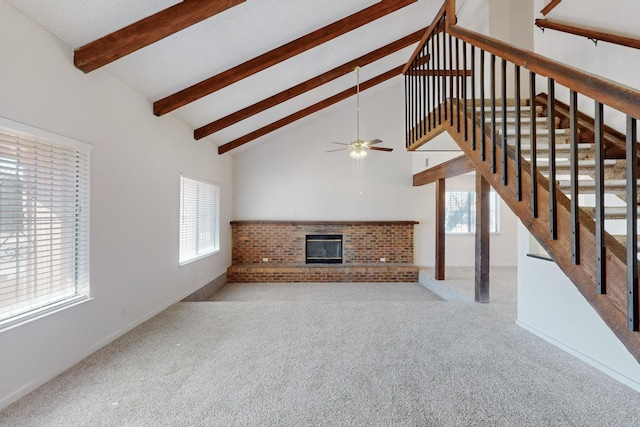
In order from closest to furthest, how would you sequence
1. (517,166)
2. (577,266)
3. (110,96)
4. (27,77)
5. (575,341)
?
(577,266)
(517,166)
(27,77)
(575,341)
(110,96)

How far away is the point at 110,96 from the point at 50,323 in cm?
217

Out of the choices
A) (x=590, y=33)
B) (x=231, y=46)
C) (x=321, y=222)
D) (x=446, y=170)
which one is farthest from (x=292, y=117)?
(x=590, y=33)

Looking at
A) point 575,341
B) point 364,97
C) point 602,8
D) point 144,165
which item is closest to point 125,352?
point 144,165

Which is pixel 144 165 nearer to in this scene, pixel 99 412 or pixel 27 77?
pixel 27 77

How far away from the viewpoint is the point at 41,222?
239cm

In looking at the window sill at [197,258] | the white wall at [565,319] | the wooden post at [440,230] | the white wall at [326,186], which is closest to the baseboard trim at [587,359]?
the white wall at [565,319]

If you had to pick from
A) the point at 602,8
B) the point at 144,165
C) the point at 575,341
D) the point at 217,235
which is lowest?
the point at 575,341

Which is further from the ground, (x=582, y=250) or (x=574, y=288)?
(x=582, y=250)

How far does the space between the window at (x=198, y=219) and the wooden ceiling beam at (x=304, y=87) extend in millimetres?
965

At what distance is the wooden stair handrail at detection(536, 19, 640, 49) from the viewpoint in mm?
2804

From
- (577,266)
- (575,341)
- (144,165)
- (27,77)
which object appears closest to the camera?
(577,266)

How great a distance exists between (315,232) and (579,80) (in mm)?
6033

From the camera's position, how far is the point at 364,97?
7316 millimetres

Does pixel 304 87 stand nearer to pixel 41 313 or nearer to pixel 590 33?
pixel 590 33
